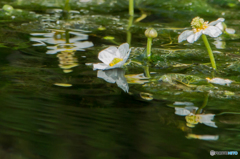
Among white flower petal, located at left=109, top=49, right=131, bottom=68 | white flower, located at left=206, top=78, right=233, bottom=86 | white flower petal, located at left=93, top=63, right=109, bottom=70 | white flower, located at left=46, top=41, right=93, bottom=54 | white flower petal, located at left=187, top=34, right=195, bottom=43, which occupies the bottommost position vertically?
white flower, located at left=206, top=78, right=233, bottom=86

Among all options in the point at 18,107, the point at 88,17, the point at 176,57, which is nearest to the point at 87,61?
the point at 176,57

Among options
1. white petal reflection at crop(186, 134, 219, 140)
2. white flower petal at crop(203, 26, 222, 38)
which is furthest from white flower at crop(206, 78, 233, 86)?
white petal reflection at crop(186, 134, 219, 140)

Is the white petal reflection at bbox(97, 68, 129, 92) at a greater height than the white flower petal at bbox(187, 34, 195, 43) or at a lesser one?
lesser

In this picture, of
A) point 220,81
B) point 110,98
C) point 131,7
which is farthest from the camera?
point 131,7

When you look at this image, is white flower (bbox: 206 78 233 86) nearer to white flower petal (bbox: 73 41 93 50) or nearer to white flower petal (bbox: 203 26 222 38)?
white flower petal (bbox: 203 26 222 38)

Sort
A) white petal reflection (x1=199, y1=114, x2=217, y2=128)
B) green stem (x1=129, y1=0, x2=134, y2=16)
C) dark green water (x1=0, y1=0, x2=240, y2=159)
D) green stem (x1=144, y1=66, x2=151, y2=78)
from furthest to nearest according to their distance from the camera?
green stem (x1=129, y1=0, x2=134, y2=16) → green stem (x1=144, y1=66, x2=151, y2=78) → white petal reflection (x1=199, y1=114, x2=217, y2=128) → dark green water (x1=0, y1=0, x2=240, y2=159)

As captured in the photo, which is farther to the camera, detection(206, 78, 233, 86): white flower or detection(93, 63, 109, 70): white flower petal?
detection(93, 63, 109, 70): white flower petal

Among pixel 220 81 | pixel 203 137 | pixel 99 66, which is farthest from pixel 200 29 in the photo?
pixel 203 137

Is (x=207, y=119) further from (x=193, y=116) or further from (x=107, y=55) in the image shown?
(x=107, y=55)
